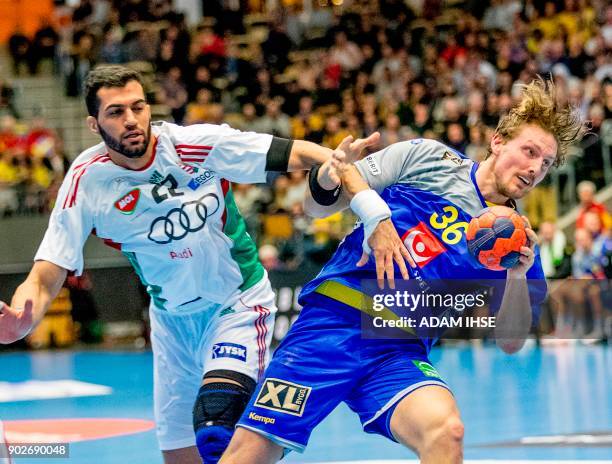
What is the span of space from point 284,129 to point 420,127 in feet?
8.60

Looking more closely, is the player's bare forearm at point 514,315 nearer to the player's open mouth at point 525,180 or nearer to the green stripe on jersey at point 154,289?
the player's open mouth at point 525,180

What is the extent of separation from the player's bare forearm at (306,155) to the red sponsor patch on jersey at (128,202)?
0.82 meters

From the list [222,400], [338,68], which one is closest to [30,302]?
[222,400]

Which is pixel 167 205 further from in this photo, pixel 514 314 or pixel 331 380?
pixel 514 314

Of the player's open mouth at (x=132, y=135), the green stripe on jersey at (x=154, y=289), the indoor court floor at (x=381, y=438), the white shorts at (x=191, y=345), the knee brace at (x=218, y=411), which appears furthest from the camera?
the indoor court floor at (x=381, y=438)

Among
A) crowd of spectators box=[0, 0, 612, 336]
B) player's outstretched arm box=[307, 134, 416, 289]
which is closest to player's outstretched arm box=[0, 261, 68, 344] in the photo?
player's outstretched arm box=[307, 134, 416, 289]

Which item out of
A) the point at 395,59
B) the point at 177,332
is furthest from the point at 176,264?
the point at 395,59

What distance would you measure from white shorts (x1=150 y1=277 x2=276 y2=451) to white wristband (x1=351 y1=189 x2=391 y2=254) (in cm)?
123

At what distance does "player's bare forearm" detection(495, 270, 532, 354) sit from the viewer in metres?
5.23

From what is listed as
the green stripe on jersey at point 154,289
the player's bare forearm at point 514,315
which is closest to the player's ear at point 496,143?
the player's bare forearm at point 514,315

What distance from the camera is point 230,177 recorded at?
6023 mm

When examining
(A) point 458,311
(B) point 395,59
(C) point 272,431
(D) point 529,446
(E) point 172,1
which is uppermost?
(E) point 172,1

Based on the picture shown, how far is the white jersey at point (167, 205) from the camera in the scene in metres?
5.91

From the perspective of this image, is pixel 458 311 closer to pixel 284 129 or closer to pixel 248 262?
pixel 248 262
